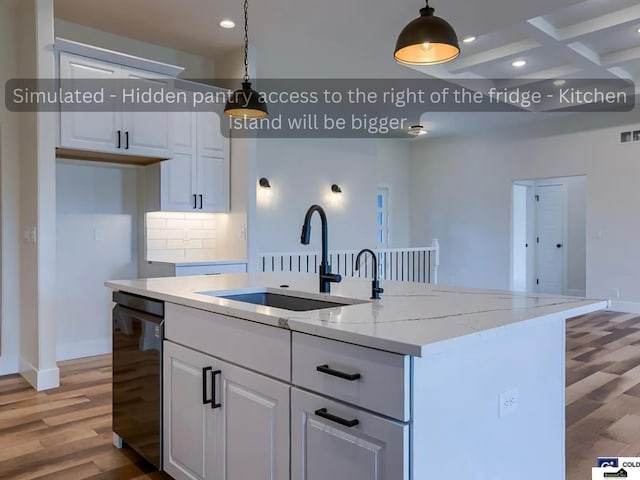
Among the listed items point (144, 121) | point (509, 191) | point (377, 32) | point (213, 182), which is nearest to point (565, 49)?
point (377, 32)

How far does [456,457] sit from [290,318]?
0.64 meters

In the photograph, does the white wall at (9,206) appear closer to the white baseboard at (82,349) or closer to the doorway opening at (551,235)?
the white baseboard at (82,349)

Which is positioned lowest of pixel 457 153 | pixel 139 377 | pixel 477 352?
pixel 139 377

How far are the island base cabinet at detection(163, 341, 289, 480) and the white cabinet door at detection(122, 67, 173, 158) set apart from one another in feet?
8.55

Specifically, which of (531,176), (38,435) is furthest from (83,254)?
(531,176)

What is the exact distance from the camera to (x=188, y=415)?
2080 mm

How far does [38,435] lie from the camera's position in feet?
9.32

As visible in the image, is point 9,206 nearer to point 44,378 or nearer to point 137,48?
point 44,378

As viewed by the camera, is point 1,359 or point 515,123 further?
point 515,123

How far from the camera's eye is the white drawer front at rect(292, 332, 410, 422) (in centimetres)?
122

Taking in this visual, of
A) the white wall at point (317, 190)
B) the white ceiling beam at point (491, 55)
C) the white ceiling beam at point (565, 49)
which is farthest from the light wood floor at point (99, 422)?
the white wall at point (317, 190)

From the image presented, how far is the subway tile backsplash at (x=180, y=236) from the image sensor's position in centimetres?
475

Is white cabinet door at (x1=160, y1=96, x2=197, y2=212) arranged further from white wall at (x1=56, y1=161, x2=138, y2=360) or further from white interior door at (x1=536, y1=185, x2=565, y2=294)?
white interior door at (x1=536, y1=185, x2=565, y2=294)

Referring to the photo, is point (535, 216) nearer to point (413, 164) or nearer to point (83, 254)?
point (413, 164)
